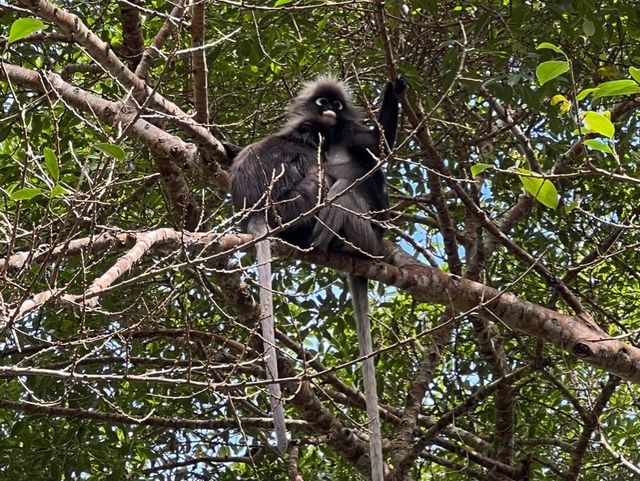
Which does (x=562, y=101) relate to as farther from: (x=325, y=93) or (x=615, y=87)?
(x=325, y=93)

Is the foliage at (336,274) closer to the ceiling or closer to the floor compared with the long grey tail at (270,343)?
closer to the ceiling

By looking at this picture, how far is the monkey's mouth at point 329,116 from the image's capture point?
4782 millimetres

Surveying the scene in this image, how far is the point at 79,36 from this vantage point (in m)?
3.21

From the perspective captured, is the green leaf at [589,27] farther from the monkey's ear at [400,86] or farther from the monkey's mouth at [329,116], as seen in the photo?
the monkey's mouth at [329,116]

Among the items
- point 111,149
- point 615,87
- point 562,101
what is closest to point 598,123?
point 615,87

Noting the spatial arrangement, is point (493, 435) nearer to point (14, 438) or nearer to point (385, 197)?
point (385, 197)

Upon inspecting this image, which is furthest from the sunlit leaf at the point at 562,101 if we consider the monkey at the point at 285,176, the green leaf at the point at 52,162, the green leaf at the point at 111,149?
the monkey at the point at 285,176

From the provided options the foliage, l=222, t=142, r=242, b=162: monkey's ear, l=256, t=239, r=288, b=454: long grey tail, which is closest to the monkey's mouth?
the foliage

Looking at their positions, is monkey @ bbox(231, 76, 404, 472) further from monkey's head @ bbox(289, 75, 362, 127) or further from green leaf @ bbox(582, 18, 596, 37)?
green leaf @ bbox(582, 18, 596, 37)

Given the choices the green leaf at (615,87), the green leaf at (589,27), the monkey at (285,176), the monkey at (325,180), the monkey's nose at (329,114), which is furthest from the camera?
the monkey's nose at (329,114)

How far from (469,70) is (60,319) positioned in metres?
2.18

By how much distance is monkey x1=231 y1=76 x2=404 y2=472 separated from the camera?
3.81 metres

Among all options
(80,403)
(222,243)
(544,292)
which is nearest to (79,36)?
(222,243)

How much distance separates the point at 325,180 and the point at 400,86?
0.46 metres
